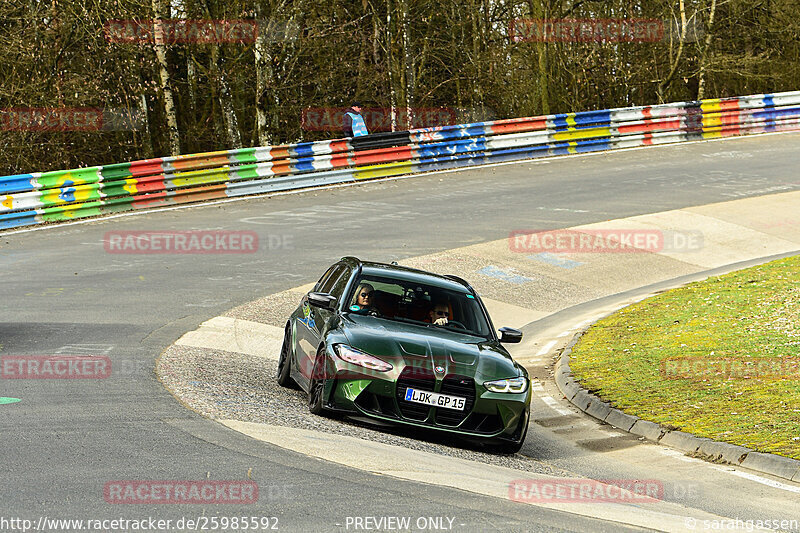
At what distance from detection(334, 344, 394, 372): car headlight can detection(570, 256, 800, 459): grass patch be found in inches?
127

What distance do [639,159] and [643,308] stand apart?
47.5ft

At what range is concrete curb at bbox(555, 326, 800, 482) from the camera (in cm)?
903

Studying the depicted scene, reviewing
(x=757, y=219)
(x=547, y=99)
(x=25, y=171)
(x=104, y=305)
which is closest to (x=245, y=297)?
(x=104, y=305)

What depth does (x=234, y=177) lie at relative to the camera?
2595 cm

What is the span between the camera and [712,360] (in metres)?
12.9

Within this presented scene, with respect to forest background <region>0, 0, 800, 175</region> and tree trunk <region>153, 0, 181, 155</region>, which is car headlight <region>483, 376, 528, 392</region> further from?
tree trunk <region>153, 0, 181, 155</region>

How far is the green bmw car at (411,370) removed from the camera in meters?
9.32

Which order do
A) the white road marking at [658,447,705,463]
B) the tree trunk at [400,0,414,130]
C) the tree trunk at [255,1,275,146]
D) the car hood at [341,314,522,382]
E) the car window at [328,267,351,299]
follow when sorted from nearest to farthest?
the car hood at [341,314,522,382], the white road marking at [658,447,705,463], the car window at [328,267,351,299], the tree trunk at [255,1,275,146], the tree trunk at [400,0,414,130]

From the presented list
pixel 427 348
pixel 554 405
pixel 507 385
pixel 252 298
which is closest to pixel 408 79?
pixel 252 298

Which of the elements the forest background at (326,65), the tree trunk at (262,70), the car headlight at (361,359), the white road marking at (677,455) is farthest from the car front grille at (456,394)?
the tree trunk at (262,70)

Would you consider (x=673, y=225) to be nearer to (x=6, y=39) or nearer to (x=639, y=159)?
(x=639, y=159)

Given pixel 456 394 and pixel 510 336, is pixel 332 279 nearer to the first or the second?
A: pixel 510 336

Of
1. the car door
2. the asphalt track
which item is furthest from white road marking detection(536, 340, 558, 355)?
the car door

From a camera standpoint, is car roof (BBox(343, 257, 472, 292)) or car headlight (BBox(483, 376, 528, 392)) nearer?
car headlight (BBox(483, 376, 528, 392))
